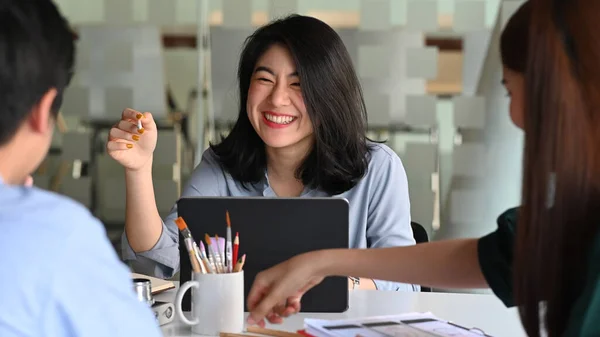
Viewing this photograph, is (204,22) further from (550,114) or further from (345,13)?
(550,114)

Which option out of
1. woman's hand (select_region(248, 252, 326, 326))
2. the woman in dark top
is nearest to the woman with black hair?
woman's hand (select_region(248, 252, 326, 326))

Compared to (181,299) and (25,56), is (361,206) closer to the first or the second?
(181,299)

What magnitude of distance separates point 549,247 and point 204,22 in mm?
2751

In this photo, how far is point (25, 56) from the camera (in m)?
0.77

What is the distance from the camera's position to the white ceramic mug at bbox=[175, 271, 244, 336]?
126 cm

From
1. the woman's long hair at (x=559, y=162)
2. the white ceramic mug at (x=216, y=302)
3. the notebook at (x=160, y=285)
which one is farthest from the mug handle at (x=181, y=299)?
the woman's long hair at (x=559, y=162)

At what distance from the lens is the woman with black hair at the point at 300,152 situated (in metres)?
1.80

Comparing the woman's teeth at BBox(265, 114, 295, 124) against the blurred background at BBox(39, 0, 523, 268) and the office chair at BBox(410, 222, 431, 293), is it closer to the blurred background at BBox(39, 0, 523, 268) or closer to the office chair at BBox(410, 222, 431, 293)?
the office chair at BBox(410, 222, 431, 293)

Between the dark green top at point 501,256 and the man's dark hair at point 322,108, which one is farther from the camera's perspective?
the man's dark hair at point 322,108

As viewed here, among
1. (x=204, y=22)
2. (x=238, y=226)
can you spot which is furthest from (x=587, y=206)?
(x=204, y=22)

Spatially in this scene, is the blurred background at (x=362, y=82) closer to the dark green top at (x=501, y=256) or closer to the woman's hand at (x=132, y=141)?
the woman's hand at (x=132, y=141)

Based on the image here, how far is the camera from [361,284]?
166 centimetres

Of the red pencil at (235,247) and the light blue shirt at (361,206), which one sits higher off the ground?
the red pencil at (235,247)

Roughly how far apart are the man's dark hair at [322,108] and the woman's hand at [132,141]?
28 centimetres
